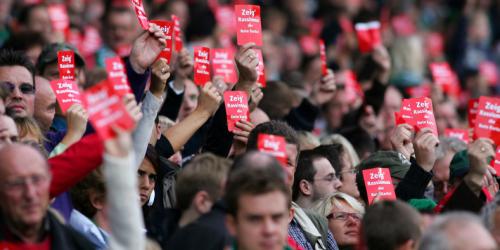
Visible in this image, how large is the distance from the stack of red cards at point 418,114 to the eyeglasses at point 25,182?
318cm

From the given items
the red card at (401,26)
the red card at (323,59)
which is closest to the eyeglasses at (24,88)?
the red card at (323,59)

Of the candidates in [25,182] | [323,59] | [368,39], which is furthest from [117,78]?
[368,39]

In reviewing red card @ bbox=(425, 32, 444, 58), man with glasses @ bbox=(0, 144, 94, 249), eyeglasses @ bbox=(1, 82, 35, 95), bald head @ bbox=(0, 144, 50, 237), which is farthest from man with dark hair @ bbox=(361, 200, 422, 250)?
red card @ bbox=(425, 32, 444, 58)

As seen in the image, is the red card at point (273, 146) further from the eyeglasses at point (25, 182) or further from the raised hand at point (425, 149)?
the eyeglasses at point (25, 182)

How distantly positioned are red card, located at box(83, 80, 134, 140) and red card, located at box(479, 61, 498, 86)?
38.9 ft

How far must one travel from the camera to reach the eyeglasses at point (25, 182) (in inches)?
231

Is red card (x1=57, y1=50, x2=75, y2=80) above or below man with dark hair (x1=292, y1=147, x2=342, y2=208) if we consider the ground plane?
above

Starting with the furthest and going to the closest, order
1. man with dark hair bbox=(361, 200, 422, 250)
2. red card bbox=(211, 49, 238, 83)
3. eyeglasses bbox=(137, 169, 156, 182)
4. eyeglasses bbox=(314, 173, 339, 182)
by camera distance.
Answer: red card bbox=(211, 49, 238, 83) → eyeglasses bbox=(314, 173, 339, 182) → eyeglasses bbox=(137, 169, 156, 182) → man with dark hair bbox=(361, 200, 422, 250)

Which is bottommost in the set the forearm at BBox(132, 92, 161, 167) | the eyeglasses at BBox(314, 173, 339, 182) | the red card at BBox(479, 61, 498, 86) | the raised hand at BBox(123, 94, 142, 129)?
the red card at BBox(479, 61, 498, 86)

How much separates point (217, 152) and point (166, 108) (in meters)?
1.44

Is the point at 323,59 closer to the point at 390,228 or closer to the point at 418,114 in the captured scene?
the point at 418,114

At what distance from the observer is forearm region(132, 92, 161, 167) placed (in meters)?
7.02

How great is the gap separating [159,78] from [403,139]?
1790 mm

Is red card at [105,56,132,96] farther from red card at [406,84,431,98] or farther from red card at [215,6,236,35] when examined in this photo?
red card at [215,6,236,35]
